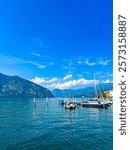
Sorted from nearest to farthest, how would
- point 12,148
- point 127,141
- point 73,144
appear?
1. point 127,141
2. point 12,148
3. point 73,144

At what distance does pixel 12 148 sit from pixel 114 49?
1360 inches

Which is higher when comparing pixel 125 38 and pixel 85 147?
pixel 125 38

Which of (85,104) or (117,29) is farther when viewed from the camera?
(85,104)

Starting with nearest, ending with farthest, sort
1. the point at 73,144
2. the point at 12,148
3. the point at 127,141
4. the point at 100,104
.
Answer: the point at 127,141, the point at 12,148, the point at 73,144, the point at 100,104

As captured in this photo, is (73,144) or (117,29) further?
(73,144)

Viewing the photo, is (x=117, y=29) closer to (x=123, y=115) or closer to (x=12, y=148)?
(x=123, y=115)

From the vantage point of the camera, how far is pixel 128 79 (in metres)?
5.66

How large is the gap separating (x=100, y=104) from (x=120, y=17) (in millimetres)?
121614

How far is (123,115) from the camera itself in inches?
229

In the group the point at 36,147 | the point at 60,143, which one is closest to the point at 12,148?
the point at 36,147

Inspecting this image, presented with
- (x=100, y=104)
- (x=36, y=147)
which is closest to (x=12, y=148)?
(x=36, y=147)

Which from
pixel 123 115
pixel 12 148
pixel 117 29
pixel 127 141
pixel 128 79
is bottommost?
pixel 12 148

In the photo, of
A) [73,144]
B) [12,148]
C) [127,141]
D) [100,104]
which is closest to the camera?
[127,141]

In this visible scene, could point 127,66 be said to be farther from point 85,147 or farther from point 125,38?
point 85,147
